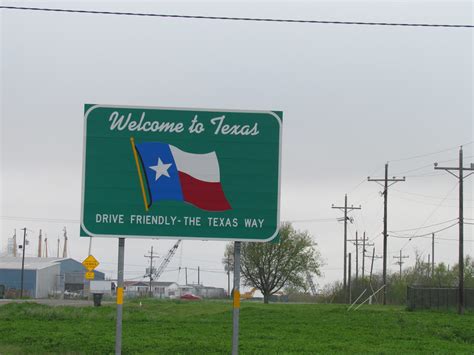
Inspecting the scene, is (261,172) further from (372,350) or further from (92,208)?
(372,350)

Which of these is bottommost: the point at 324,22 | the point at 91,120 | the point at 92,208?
the point at 92,208

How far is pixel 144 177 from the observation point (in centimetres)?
1083

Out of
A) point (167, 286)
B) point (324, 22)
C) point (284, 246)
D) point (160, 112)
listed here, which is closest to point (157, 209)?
point (160, 112)

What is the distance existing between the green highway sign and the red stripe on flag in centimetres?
1

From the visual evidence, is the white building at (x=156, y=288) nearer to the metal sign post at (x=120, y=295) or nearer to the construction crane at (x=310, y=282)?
the construction crane at (x=310, y=282)

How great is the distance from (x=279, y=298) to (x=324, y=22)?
101m

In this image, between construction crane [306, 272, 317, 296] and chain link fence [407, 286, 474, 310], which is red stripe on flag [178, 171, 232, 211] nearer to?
chain link fence [407, 286, 474, 310]

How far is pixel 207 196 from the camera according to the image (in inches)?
422

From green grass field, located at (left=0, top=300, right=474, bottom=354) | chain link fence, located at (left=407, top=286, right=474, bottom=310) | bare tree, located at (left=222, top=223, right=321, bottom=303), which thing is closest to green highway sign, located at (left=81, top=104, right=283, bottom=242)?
green grass field, located at (left=0, top=300, right=474, bottom=354)

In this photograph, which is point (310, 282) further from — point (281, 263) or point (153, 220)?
point (153, 220)

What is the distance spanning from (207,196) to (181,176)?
484mm

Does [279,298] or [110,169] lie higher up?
[110,169]

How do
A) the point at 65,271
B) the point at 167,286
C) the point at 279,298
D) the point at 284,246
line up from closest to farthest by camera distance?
the point at 284,246 < the point at 279,298 < the point at 65,271 < the point at 167,286

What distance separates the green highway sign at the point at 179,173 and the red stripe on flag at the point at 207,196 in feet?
0.05
